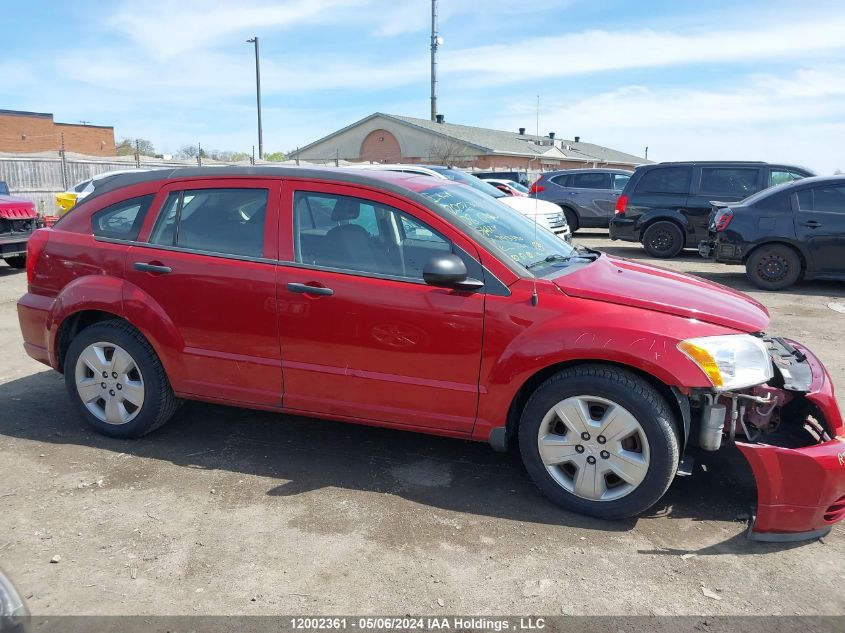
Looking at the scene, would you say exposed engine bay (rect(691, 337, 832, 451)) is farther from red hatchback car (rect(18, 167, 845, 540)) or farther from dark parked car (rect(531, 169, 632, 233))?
dark parked car (rect(531, 169, 632, 233))

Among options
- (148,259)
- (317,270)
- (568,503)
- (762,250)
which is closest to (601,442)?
(568,503)

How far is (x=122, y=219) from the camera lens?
14.6 feet

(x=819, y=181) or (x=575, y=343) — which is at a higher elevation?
(x=819, y=181)

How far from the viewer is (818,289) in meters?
9.86

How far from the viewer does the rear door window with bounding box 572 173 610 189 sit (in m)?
17.6

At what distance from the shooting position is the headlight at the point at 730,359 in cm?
325

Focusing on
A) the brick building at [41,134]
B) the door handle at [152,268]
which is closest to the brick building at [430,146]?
the brick building at [41,134]

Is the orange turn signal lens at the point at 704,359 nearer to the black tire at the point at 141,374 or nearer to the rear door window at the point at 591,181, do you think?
the black tire at the point at 141,374

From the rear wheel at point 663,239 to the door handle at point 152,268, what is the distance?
36.2ft

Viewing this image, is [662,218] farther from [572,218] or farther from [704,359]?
[704,359]

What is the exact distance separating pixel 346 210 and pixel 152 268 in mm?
1316

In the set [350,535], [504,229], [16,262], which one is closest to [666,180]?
[504,229]

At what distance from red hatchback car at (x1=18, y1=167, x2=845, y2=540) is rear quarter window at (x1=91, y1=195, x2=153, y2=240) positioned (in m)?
0.01

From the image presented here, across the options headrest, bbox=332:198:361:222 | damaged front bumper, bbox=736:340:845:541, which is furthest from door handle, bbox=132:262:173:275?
damaged front bumper, bbox=736:340:845:541
